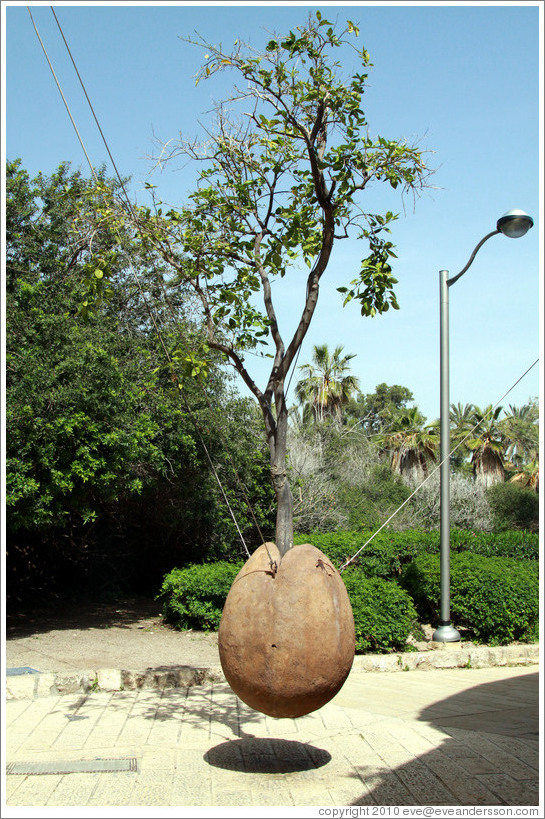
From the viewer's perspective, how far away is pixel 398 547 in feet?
47.6

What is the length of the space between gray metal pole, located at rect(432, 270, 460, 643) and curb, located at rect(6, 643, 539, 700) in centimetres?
24

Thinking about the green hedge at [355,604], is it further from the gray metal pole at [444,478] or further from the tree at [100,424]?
the tree at [100,424]

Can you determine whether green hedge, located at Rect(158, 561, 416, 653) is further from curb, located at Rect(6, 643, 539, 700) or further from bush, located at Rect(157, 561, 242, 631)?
curb, located at Rect(6, 643, 539, 700)

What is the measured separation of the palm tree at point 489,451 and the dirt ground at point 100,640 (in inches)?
794

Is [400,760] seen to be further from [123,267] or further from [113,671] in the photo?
[123,267]

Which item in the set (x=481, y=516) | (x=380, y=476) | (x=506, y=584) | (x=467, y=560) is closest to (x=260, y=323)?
(x=506, y=584)

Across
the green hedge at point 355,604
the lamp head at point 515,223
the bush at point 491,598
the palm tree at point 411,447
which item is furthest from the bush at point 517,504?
the lamp head at point 515,223

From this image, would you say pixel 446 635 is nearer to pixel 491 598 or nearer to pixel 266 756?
pixel 491 598

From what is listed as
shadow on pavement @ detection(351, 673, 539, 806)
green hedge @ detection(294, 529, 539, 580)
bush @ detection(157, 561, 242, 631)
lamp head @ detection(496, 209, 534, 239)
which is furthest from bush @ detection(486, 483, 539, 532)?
shadow on pavement @ detection(351, 673, 539, 806)

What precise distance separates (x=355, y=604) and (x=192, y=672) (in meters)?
3.06

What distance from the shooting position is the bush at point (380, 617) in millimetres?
10023

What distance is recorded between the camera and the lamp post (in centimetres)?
1003

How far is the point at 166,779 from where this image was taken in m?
4.92

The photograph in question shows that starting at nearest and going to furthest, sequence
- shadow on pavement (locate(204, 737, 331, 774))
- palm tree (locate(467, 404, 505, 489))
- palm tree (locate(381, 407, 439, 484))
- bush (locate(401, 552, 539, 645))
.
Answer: shadow on pavement (locate(204, 737, 331, 774)) < bush (locate(401, 552, 539, 645)) < palm tree (locate(381, 407, 439, 484)) < palm tree (locate(467, 404, 505, 489))
